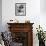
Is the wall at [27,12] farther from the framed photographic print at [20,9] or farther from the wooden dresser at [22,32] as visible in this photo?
the wooden dresser at [22,32]

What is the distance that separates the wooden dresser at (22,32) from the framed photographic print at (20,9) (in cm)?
47

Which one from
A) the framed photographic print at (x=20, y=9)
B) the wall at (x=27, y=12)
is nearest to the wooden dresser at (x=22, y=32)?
the wall at (x=27, y=12)

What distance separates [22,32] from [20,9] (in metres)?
0.92

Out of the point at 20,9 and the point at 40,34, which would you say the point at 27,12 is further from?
the point at 40,34

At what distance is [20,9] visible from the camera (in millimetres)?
5746

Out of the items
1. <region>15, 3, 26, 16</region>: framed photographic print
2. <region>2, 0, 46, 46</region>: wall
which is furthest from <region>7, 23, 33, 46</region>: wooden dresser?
<region>15, 3, 26, 16</region>: framed photographic print

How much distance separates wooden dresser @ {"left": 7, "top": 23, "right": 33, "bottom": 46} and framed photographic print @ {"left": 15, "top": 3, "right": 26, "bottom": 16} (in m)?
0.47

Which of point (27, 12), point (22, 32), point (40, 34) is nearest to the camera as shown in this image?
point (40, 34)

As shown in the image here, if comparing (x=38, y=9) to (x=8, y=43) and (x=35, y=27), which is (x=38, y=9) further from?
(x=8, y=43)

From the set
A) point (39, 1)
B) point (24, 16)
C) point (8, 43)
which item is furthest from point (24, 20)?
point (8, 43)

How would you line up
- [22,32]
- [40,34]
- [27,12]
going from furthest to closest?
[27,12] → [22,32] → [40,34]

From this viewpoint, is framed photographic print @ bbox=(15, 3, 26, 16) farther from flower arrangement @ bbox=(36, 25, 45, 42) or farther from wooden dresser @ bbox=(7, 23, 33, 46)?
flower arrangement @ bbox=(36, 25, 45, 42)

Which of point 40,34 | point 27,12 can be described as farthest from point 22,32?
point 27,12

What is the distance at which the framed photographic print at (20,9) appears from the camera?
18.9 feet
